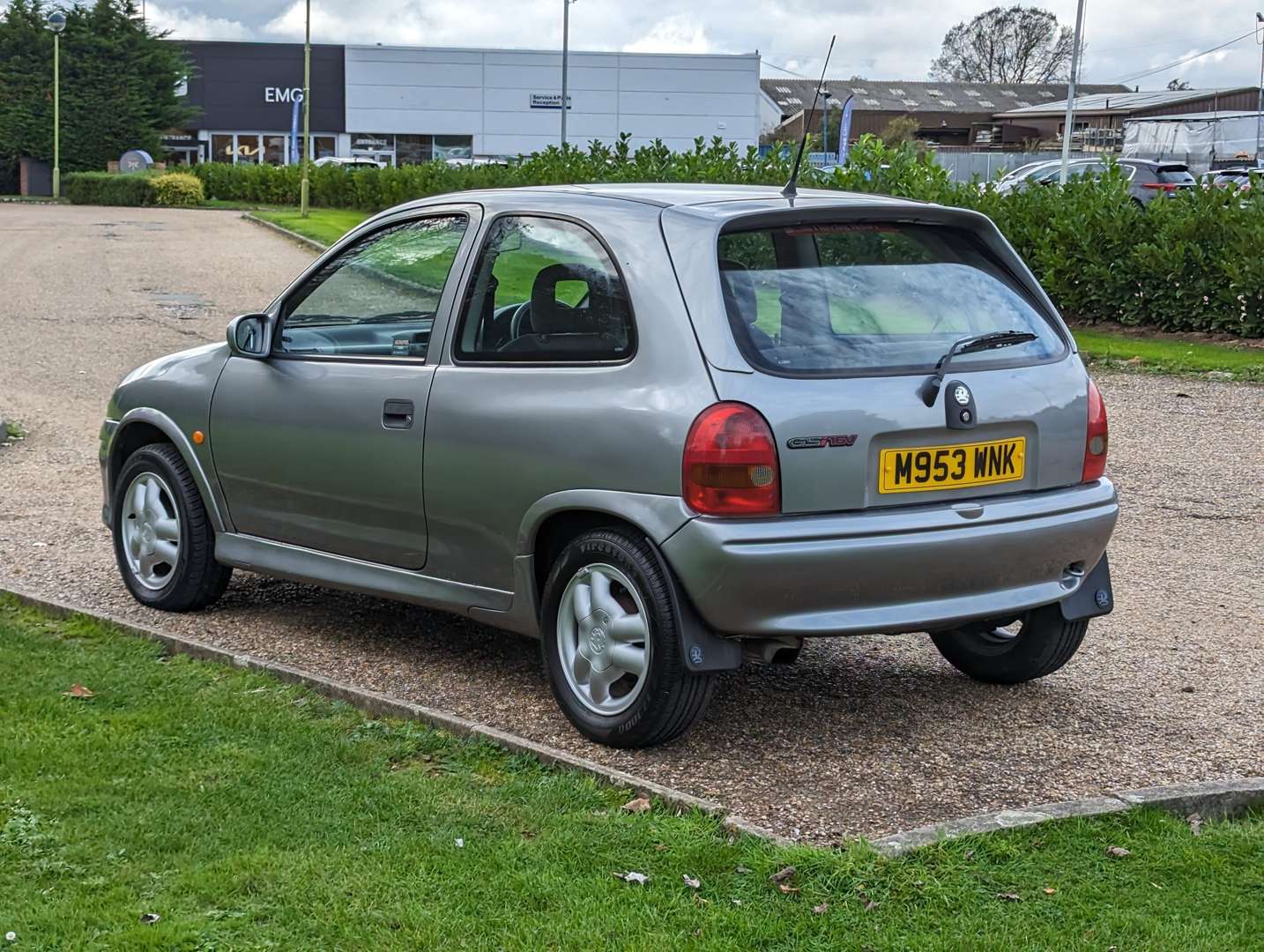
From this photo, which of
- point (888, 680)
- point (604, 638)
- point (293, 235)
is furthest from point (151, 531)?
point (293, 235)

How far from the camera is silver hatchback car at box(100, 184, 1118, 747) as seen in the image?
452cm

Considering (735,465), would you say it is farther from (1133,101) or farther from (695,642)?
(1133,101)

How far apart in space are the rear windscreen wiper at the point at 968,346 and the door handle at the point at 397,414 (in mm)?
1737

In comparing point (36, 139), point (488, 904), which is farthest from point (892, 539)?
point (36, 139)

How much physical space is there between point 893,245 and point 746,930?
7.60 feet

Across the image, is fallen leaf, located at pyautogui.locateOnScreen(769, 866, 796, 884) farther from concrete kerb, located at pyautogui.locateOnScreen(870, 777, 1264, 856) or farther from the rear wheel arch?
the rear wheel arch

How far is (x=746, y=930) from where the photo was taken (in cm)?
360

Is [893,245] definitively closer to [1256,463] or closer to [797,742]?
[797,742]

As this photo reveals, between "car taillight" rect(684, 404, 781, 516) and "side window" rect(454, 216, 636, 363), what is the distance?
1.50ft

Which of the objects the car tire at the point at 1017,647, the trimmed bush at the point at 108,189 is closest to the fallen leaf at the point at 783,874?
the car tire at the point at 1017,647

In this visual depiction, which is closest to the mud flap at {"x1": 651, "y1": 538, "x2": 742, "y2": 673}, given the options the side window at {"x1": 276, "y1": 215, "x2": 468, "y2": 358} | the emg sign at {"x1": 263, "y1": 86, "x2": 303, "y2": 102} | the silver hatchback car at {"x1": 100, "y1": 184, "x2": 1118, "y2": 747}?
the silver hatchback car at {"x1": 100, "y1": 184, "x2": 1118, "y2": 747}

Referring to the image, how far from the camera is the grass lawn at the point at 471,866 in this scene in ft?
11.8

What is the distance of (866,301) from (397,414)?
1.63 metres

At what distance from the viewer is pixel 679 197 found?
5.12 m
